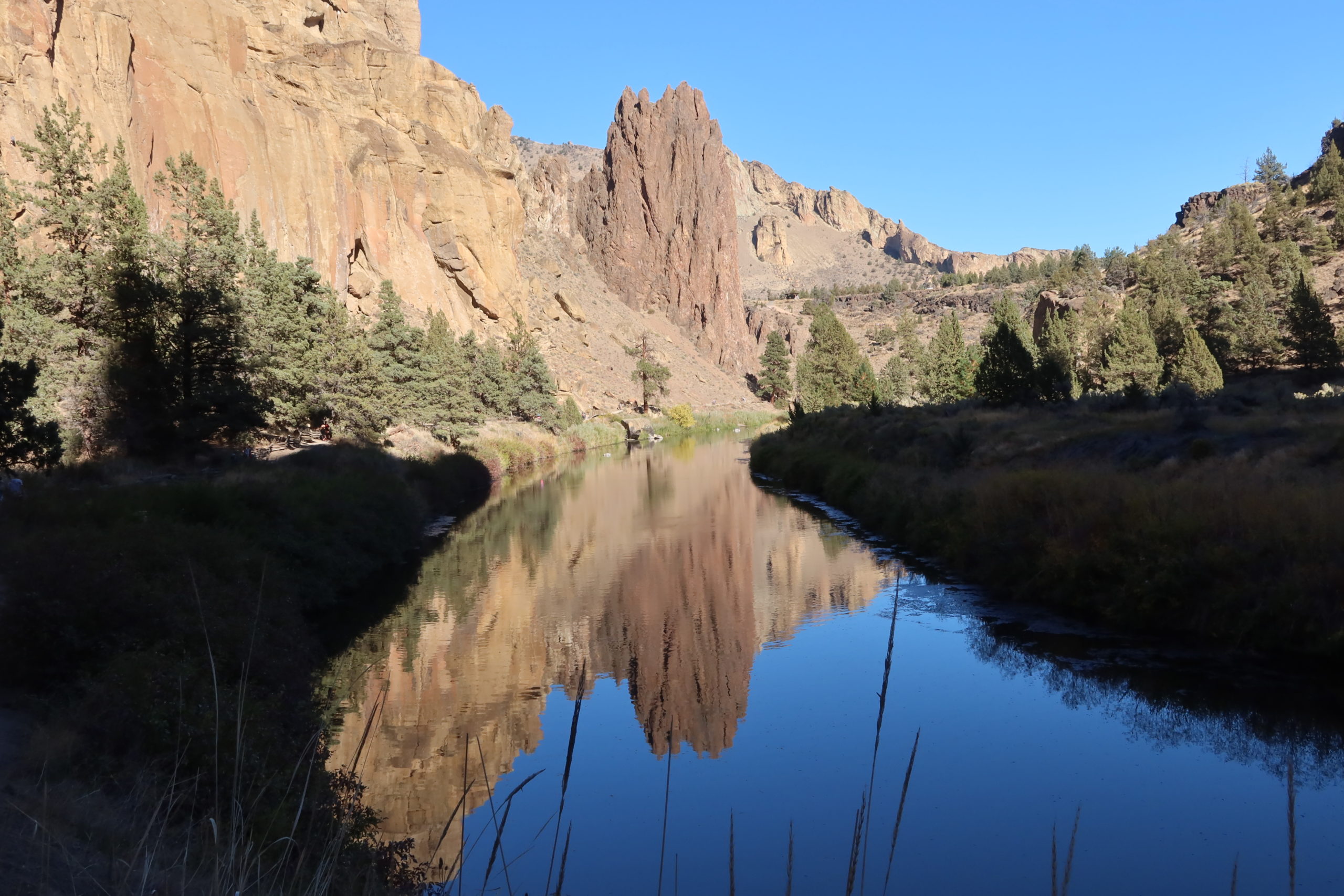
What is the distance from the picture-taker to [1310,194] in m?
93.4

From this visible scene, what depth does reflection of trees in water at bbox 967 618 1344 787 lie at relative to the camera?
10.3 m

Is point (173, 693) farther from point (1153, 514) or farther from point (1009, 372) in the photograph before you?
point (1009, 372)

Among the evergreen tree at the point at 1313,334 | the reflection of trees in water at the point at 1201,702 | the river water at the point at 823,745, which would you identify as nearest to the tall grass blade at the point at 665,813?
the river water at the point at 823,745

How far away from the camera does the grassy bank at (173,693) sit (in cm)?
483

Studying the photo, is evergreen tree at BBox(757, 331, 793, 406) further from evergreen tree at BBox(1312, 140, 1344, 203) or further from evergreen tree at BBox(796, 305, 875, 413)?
evergreen tree at BBox(1312, 140, 1344, 203)

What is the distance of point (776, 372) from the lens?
437ft

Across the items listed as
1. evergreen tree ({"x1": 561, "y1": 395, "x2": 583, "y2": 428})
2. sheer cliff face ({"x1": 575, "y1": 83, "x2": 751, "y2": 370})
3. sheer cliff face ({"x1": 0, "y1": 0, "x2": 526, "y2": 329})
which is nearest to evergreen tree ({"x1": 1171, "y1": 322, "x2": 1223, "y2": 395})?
evergreen tree ({"x1": 561, "y1": 395, "x2": 583, "y2": 428})

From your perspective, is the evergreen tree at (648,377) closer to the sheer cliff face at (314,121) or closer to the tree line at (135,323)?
the sheer cliff face at (314,121)

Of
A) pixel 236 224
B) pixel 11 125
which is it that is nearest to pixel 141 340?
pixel 236 224

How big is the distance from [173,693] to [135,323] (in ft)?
76.0

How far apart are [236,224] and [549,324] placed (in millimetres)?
74179

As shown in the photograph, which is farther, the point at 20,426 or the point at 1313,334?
the point at 1313,334

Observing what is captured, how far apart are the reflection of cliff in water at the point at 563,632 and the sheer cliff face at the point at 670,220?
403 ft

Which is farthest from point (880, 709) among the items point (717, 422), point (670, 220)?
point (670, 220)
